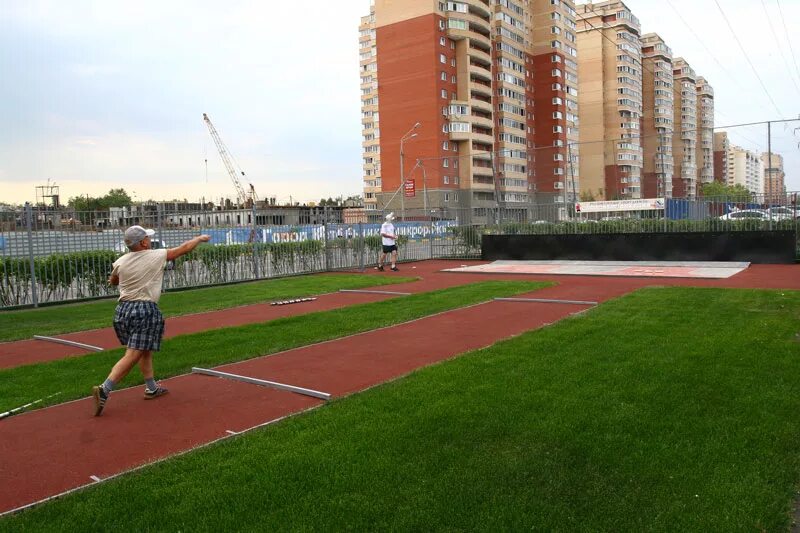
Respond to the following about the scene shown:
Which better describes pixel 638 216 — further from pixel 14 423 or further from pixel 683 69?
pixel 683 69

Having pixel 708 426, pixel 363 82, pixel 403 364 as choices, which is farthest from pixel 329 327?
pixel 363 82

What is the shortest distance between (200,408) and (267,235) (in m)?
14.8

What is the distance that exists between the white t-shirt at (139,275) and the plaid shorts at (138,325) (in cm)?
8

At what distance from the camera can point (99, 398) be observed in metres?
5.86

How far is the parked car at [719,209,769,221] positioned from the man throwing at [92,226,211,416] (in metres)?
19.1

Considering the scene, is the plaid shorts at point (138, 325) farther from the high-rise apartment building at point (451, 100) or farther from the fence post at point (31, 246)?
the high-rise apartment building at point (451, 100)

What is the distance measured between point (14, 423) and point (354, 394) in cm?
305

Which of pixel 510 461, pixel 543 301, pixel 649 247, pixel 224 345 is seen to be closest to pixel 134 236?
pixel 224 345

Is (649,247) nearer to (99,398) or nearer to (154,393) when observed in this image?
(154,393)

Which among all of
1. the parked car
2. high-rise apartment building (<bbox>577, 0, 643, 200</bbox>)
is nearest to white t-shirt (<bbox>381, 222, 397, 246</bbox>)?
the parked car

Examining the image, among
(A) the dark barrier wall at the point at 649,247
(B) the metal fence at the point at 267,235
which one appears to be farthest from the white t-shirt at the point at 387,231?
(A) the dark barrier wall at the point at 649,247

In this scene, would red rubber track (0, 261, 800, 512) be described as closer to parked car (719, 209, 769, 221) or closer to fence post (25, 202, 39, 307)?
fence post (25, 202, 39, 307)

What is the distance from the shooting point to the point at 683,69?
132000 millimetres

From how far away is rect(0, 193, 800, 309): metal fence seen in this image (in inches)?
588
